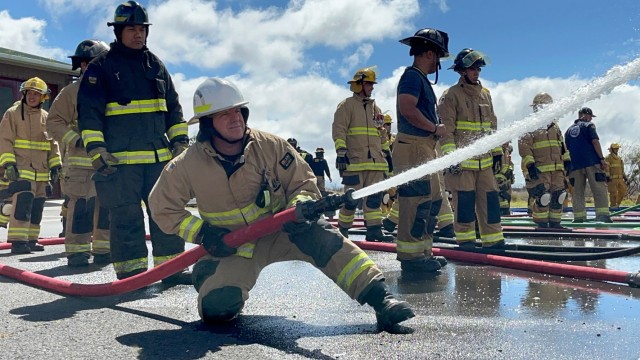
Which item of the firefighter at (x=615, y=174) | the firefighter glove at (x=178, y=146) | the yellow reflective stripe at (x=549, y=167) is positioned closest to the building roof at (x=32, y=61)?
the yellow reflective stripe at (x=549, y=167)

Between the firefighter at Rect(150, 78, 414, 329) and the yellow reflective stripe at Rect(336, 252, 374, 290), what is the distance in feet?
0.59

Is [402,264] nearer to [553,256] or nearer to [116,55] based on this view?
[553,256]

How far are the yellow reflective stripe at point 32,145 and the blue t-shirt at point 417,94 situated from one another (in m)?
4.27

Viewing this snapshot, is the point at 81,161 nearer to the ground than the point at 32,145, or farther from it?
nearer to the ground

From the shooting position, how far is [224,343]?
9.03 feet

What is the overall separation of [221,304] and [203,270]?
0.34 m

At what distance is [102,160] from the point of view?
163 inches

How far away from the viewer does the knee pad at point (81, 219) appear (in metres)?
5.52

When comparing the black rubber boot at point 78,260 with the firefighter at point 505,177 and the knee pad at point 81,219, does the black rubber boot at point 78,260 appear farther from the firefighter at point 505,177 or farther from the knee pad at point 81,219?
the firefighter at point 505,177

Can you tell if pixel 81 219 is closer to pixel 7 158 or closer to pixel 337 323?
pixel 7 158

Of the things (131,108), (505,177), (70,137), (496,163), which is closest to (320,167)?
(505,177)

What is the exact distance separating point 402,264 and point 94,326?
7.89ft

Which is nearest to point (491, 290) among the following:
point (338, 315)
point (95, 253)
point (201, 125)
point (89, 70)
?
point (338, 315)

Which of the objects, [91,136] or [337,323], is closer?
[337,323]
